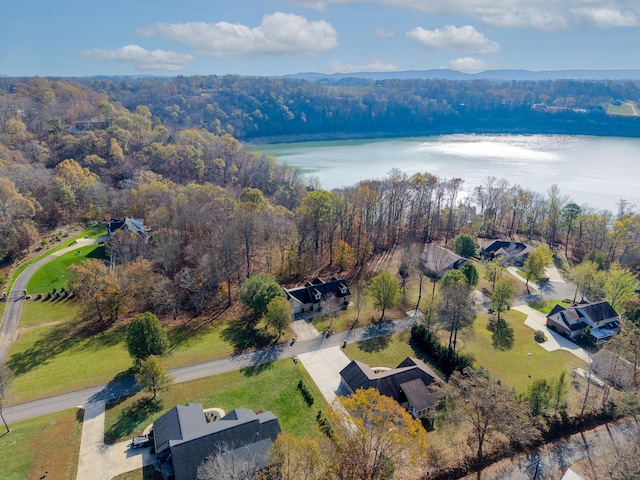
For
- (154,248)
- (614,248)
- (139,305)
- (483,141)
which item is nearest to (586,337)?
(614,248)

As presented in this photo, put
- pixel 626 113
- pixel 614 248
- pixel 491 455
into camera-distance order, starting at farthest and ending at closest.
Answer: pixel 626 113, pixel 614 248, pixel 491 455

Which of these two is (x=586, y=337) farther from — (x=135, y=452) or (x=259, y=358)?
(x=135, y=452)

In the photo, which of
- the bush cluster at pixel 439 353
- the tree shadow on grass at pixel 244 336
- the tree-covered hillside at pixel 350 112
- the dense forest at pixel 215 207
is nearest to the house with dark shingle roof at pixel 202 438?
the tree shadow on grass at pixel 244 336

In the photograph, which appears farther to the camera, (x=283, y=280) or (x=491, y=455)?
(x=283, y=280)

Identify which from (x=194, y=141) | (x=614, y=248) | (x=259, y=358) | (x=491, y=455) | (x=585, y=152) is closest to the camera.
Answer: (x=491, y=455)

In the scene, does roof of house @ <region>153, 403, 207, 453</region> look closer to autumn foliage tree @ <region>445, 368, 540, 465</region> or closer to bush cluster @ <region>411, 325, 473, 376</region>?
autumn foliage tree @ <region>445, 368, 540, 465</region>

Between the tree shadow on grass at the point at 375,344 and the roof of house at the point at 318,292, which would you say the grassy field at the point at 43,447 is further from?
the tree shadow on grass at the point at 375,344

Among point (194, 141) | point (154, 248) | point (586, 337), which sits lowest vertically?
point (586, 337)
